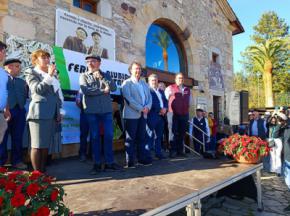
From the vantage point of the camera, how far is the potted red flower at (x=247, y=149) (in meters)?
4.22

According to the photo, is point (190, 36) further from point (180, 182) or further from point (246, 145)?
point (180, 182)

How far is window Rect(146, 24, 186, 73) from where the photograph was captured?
782 cm

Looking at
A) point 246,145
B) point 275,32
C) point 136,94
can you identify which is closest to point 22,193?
point 136,94

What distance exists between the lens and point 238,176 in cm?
365

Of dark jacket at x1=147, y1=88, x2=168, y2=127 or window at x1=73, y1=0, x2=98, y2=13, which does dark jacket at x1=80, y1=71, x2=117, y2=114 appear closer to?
dark jacket at x1=147, y1=88, x2=168, y2=127

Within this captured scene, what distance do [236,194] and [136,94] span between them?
251cm

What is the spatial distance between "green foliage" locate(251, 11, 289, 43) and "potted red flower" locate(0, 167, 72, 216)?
3324cm

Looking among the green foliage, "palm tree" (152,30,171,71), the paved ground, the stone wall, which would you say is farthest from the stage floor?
the green foliage

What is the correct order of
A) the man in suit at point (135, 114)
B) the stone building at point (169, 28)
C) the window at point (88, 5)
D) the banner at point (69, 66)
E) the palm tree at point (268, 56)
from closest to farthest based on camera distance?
the man in suit at point (135, 114) → the stone building at point (169, 28) → the banner at point (69, 66) → the window at point (88, 5) → the palm tree at point (268, 56)

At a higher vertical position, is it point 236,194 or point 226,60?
point 226,60

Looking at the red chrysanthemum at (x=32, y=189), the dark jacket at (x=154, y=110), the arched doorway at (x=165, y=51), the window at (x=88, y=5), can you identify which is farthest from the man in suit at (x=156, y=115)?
the red chrysanthemum at (x=32, y=189)

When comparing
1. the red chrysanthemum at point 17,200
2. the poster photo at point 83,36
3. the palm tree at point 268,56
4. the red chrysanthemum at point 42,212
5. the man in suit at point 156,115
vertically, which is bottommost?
the red chrysanthemum at point 42,212

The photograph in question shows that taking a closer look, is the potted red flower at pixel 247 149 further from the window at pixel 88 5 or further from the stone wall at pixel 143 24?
the window at pixel 88 5

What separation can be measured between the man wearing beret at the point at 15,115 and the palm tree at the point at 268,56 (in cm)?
2364
